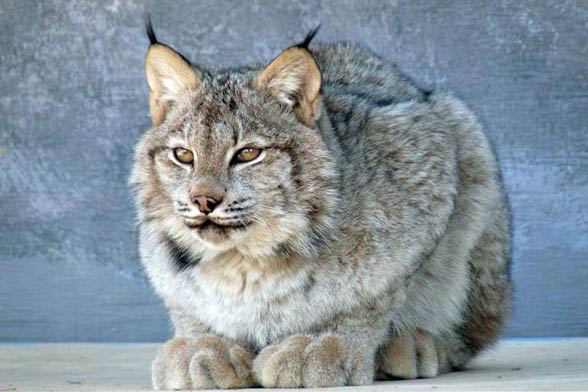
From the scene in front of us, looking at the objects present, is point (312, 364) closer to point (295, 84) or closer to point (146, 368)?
point (295, 84)

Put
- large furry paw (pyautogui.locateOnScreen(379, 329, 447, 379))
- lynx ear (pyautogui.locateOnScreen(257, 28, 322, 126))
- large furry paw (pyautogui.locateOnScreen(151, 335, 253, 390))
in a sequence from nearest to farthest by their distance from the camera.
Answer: large furry paw (pyautogui.locateOnScreen(151, 335, 253, 390)) → lynx ear (pyautogui.locateOnScreen(257, 28, 322, 126)) → large furry paw (pyautogui.locateOnScreen(379, 329, 447, 379))

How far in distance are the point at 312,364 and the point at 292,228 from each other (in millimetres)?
539

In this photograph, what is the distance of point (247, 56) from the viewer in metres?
8.39

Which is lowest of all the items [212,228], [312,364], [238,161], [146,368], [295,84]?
[146,368]

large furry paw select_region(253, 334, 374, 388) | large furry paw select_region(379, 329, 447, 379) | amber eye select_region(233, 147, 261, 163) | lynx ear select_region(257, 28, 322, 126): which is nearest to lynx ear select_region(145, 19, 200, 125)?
lynx ear select_region(257, 28, 322, 126)

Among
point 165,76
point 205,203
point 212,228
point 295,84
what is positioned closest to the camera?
point 205,203

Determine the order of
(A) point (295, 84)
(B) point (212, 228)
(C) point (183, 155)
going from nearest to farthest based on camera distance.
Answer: (B) point (212, 228) → (C) point (183, 155) → (A) point (295, 84)

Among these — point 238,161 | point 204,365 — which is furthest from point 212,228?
point 204,365

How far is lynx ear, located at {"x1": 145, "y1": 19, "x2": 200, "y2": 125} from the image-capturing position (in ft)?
19.8

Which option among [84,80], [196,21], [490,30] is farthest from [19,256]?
[490,30]

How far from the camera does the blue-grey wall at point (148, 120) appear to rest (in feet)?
26.9

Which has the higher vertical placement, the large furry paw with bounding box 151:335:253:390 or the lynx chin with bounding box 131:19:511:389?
the lynx chin with bounding box 131:19:511:389

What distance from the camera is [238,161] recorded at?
568cm

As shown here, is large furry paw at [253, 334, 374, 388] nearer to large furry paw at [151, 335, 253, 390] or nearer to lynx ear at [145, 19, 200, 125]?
large furry paw at [151, 335, 253, 390]
